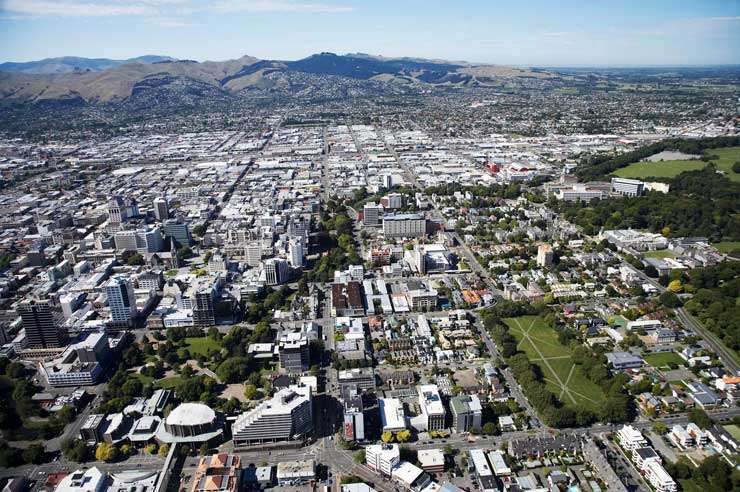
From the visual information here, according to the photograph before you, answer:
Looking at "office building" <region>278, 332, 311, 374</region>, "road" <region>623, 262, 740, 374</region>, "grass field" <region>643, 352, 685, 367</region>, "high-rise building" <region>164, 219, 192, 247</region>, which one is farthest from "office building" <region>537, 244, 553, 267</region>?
"high-rise building" <region>164, 219, 192, 247</region>

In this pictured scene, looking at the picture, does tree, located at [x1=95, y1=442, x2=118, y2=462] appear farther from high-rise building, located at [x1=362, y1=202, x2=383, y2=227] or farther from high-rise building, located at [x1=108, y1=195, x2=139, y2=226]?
high-rise building, located at [x1=362, y1=202, x2=383, y2=227]

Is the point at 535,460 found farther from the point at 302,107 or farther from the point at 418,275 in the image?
the point at 302,107

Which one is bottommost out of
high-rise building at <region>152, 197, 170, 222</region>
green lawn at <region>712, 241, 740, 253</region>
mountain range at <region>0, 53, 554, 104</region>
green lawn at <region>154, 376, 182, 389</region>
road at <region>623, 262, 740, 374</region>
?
green lawn at <region>154, 376, 182, 389</region>

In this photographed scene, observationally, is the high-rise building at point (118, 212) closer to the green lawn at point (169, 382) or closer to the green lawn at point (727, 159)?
the green lawn at point (169, 382)

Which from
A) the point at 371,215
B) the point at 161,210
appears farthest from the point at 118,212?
the point at 371,215

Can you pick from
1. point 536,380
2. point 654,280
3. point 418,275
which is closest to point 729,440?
point 536,380

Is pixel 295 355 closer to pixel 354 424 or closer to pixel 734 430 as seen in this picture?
pixel 354 424
